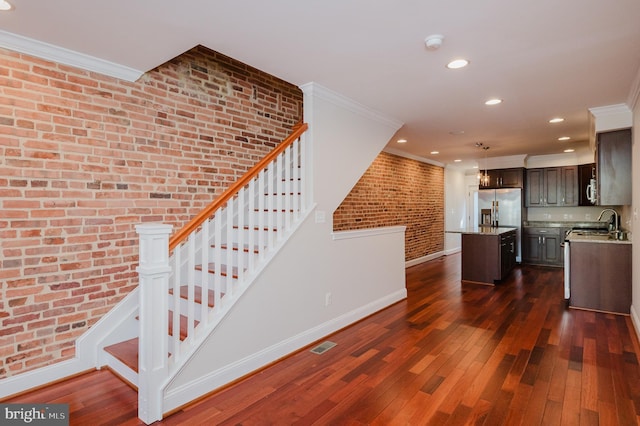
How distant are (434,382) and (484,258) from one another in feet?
12.7

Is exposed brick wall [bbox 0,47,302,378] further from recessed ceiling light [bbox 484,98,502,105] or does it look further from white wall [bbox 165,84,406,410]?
recessed ceiling light [bbox 484,98,502,105]

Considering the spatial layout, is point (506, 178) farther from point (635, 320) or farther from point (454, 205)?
point (635, 320)

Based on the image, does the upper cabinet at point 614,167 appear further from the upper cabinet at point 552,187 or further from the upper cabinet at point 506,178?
the upper cabinet at point 552,187

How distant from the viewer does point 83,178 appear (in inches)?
104

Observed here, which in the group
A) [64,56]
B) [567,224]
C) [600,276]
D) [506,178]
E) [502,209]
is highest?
[64,56]

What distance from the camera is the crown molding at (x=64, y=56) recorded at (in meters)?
2.33

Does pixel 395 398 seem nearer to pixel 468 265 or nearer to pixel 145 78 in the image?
pixel 145 78

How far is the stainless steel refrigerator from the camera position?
25.4 feet

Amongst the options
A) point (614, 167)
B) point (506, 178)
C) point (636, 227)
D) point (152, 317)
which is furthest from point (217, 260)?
point (506, 178)

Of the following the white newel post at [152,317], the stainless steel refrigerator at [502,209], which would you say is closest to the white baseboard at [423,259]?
the stainless steel refrigerator at [502,209]

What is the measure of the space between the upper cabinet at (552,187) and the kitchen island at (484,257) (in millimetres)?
2414

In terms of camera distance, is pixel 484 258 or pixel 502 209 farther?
pixel 502 209

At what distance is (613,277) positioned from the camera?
4.25m

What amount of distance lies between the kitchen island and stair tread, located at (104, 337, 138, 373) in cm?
504
